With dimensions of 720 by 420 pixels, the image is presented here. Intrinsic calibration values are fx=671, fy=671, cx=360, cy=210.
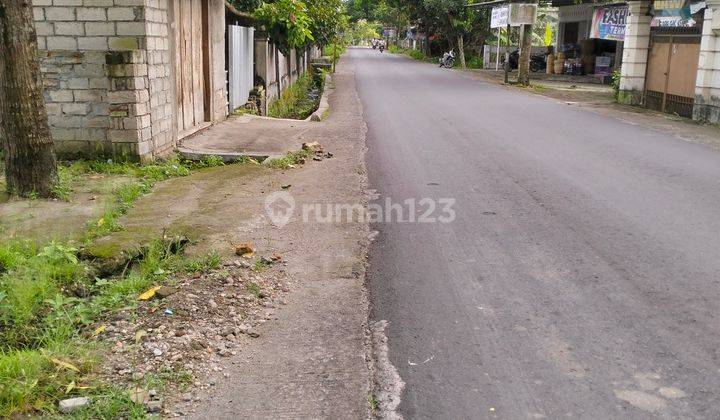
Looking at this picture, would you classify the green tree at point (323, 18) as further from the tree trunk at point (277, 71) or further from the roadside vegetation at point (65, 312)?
the roadside vegetation at point (65, 312)

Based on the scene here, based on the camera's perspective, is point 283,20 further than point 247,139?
Yes

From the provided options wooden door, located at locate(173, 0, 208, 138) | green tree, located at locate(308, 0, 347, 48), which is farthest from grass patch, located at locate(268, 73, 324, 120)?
wooden door, located at locate(173, 0, 208, 138)

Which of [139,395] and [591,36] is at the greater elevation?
[591,36]

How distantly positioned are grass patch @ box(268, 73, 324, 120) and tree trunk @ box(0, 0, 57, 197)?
11.8 m

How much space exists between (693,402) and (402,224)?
3.80 metres

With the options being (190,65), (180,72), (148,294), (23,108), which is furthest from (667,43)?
(148,294)

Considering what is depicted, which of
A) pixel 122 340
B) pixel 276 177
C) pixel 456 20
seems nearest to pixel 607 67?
pixel 456 20

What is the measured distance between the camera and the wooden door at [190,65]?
36.6 feet

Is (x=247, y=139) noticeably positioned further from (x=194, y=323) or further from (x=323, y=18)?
(x=323, y=18)

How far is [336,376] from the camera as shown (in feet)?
12.6

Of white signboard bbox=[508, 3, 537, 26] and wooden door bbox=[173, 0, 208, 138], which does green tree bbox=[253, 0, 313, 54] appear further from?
white signboard bbox=[508, 3, 537, 26]

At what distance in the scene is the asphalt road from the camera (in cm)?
366

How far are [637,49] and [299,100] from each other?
11.7 m

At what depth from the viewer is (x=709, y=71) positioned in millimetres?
15891
